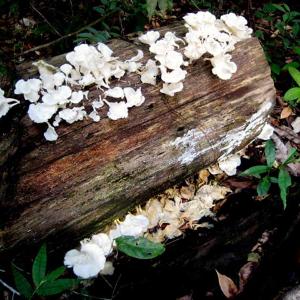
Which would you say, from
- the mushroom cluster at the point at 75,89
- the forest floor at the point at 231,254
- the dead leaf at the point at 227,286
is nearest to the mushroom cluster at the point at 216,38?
the mushroom cluster at the point at 75,89

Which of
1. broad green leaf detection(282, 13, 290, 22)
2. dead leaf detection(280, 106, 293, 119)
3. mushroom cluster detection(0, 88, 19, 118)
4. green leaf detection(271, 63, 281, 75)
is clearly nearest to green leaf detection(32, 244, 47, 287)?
mushroom cluster detection(0, 88, 19, 118)

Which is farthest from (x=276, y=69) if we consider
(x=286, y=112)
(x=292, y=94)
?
(x=292, y=94)

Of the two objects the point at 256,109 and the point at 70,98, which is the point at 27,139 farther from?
the point at 256,109

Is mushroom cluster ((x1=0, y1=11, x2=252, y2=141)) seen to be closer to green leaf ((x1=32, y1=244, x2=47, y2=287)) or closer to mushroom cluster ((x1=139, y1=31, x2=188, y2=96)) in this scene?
mushroom cluster ((x1=139, y1=31, x2=188, y2=96))

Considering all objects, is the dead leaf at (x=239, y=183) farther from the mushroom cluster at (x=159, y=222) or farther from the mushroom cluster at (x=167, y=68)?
the mushroom cluster at (x=167, y=68)

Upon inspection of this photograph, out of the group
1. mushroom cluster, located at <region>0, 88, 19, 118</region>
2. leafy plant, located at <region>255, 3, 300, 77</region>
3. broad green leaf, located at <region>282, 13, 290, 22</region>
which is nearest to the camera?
mushroom cluster, located at <region>0, 88, 19, 118</region>

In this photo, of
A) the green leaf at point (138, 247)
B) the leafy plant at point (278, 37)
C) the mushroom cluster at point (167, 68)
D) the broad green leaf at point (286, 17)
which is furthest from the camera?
the broad green leaf at point (286, 17)
